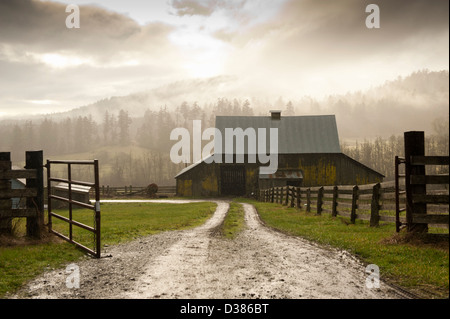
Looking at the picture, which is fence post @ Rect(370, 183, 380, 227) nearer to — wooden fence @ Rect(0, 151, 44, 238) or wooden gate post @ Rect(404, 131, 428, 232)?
wooden gate post @ Rect(404, 131, 428, 232)

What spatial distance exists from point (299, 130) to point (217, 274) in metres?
40.5

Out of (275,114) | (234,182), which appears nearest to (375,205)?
(234,182)

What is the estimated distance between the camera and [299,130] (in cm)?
4594

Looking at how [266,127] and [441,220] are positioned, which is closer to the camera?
[441,220]

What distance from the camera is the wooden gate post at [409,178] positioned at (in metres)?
8.82

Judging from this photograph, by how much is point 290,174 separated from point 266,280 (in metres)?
35.4

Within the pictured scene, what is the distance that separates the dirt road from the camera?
5.77m

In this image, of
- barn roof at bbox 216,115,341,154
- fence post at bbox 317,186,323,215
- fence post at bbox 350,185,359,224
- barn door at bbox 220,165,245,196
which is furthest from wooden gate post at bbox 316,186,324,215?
barn roof at bbox 216,115,341,154

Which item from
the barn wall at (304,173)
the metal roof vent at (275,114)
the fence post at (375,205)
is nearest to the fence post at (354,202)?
the fence post at (375,205)

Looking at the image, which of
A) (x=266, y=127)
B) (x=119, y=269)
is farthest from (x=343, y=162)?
(x=119, y=269)

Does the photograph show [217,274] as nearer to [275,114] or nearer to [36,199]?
[36,199]
